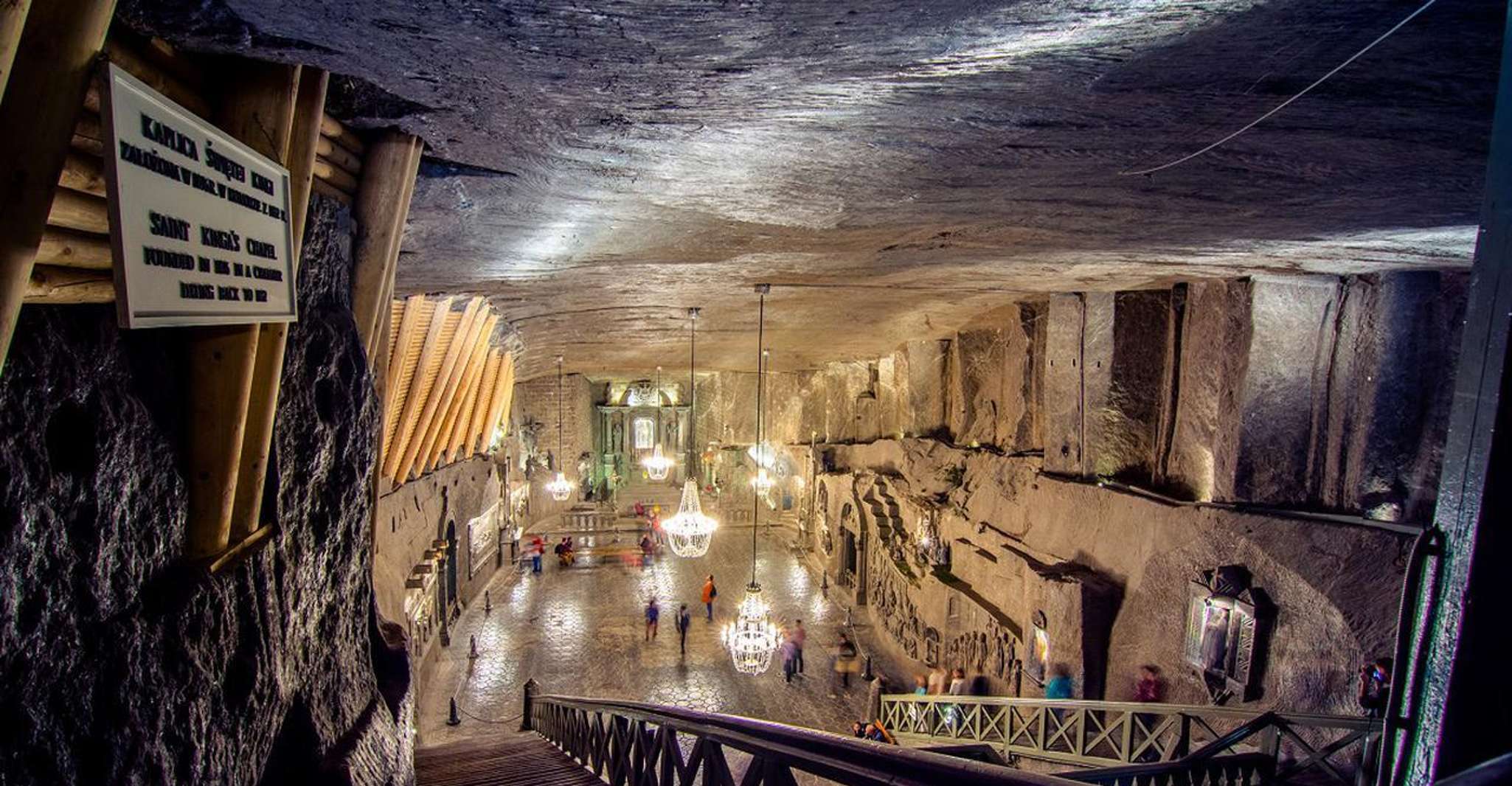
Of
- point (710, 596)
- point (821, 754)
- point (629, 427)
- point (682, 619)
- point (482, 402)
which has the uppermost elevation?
point (821, 754)

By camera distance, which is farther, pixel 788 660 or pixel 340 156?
pixel 788 660

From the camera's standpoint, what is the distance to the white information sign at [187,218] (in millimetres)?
1696

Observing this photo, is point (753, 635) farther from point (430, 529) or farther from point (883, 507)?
point (883, 507)

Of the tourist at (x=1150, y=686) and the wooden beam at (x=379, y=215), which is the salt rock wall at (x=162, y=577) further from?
the tourist at (x=1150, y=686)

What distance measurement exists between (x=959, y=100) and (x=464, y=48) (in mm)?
1885

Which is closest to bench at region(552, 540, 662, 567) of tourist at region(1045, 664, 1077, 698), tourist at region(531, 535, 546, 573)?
tourist at region(531, 535, 546, 573)

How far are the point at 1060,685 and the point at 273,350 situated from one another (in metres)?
8.69

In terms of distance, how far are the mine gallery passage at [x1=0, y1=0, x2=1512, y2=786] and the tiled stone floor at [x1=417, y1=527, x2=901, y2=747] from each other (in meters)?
0.20

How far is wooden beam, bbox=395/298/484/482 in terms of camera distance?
9.34 meters

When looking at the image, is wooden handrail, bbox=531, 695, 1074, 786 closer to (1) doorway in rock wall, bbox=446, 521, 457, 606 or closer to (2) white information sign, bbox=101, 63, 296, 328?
(2) white information sign, bbox=101, 63, 296, 328

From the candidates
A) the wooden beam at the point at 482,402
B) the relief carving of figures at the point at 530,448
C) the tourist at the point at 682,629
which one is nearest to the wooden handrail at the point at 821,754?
the wooden beam at the point at 482,402

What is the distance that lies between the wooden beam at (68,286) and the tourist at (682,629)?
12.0 meters

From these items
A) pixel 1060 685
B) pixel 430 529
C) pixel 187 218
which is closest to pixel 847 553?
pixel 1060 685

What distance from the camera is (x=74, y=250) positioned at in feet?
6.38
